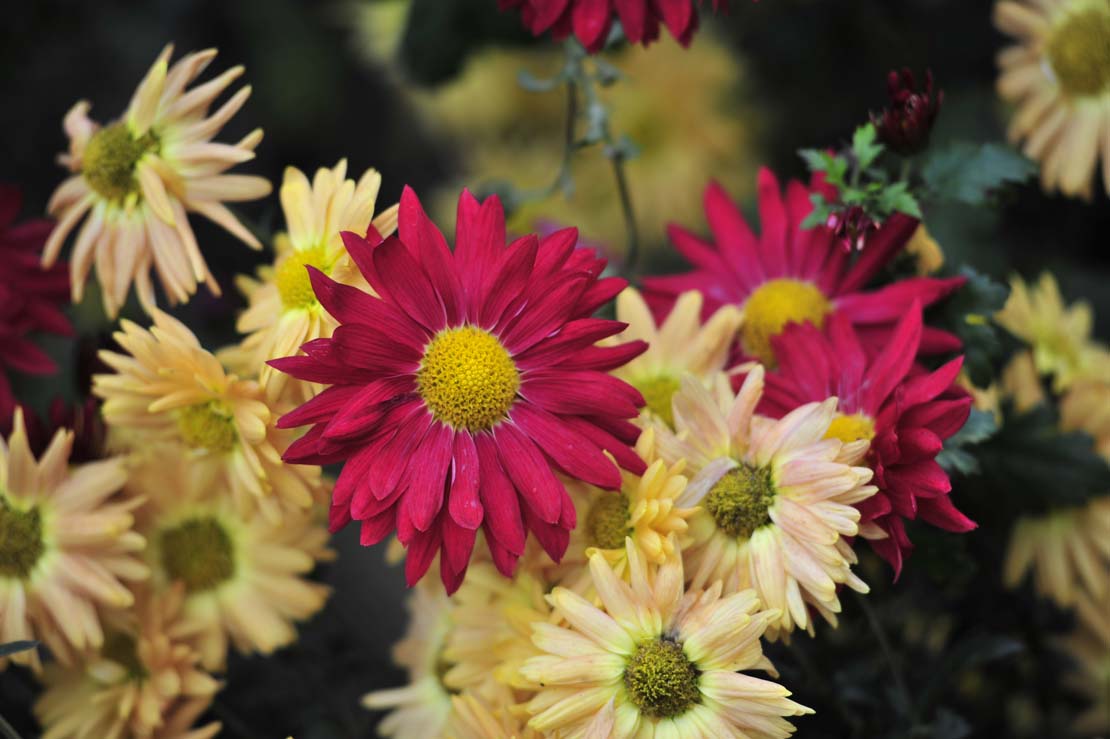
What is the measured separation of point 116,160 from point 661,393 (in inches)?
13.6

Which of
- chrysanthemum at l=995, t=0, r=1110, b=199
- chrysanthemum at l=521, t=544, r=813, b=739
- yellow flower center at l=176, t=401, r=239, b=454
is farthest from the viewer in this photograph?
chrysanthemum at l=995, t=0, r=1110, b=199

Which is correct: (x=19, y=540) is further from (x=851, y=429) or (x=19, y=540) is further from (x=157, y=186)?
(x=851, y=429)

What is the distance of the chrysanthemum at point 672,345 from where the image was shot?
0.68 m

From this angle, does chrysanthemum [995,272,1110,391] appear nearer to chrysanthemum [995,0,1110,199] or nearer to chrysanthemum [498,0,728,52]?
chrysanthemum [995,0,1110,199]

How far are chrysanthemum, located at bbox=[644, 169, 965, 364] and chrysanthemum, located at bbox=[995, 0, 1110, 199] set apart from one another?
19 centimetres

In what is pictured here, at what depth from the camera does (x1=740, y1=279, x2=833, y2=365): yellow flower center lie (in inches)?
28.1

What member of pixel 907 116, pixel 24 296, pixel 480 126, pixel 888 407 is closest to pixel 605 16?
pixel 907 116

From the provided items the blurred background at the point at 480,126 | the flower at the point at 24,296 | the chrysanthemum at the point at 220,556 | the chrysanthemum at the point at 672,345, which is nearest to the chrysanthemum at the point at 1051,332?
the blurred background at the point at 480,126

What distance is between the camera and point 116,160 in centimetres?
68

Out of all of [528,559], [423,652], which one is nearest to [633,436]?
[528,559]

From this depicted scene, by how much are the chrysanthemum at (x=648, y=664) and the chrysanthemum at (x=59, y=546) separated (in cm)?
26

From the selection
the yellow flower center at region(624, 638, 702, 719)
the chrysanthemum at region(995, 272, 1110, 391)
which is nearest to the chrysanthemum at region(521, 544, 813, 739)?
the yellow flower center at region(624, 638, 702, 719)

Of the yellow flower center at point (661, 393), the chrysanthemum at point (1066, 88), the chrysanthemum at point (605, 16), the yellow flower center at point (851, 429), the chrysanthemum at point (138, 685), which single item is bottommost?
the chrysanthemum at point (138, 685)

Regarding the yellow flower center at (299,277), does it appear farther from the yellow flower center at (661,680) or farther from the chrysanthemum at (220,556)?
the yellow flower center at (661,680)
